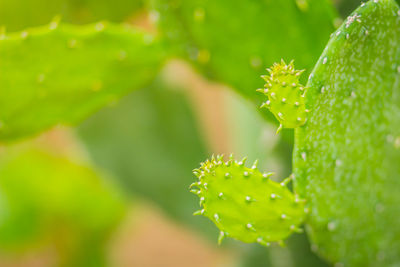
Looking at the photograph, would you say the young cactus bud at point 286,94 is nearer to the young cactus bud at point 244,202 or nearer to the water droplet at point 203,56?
the young cactus bud at point 244,202

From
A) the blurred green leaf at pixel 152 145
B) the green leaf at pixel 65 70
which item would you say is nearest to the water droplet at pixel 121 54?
the green leaf at pixel 65 70

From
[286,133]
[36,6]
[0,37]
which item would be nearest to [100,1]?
[36,6]

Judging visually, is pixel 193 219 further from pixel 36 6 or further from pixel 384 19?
pixel 384 19

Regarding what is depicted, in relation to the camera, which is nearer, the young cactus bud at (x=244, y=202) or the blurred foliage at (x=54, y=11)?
the young cactus bud at (x=244, y=202)

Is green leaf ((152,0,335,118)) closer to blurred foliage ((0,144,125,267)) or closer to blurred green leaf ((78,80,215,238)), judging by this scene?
blurred green leaf ((78,80,215,238))

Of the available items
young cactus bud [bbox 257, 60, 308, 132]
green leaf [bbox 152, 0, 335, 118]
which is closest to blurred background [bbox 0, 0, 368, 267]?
green leaf [bbox 152, 0, 335, 118]

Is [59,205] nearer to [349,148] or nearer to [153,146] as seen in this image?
[153,146]
